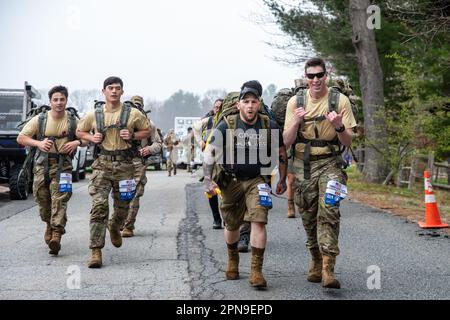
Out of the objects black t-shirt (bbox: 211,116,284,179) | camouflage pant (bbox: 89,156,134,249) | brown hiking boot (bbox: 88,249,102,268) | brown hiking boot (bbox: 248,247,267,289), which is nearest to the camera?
brown hiking boot (bbox: 248,247,267,289)

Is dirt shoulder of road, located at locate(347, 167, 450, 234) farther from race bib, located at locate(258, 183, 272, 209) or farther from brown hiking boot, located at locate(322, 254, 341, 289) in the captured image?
race bib, located at locate(258, 183, 272, 209)

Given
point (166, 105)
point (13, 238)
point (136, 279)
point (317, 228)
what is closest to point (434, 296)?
point (317, 228)

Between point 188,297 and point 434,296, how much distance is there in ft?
6.57

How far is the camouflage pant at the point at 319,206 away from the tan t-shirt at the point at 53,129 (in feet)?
10.2

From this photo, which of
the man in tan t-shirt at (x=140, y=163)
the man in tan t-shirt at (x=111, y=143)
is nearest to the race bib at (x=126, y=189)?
the man in tan t-shirt at (x=111, y=143)

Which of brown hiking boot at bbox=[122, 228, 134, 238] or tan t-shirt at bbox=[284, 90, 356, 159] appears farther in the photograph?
brown hiking boot at bbox=[122, 228, 134, 238]

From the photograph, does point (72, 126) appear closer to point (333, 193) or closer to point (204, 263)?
point (204, 263)

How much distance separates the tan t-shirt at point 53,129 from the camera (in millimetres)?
7848

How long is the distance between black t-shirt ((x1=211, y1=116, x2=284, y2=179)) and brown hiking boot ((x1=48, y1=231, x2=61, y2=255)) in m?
2.50

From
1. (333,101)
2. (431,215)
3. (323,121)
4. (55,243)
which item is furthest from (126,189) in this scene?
(431,215)

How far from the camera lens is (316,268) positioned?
6113mm

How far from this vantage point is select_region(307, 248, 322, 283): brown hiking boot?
239 inches

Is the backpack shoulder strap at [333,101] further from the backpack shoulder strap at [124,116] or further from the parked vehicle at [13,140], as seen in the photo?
the parked vehicle at [13,140]

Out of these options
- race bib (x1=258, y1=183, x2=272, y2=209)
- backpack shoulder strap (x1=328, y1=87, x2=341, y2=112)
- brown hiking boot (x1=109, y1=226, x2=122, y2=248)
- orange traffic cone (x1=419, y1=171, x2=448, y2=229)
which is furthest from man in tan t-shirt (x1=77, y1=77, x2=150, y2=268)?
orange traffic cone (x1=419, y1=171, x2=448, y2=229)
